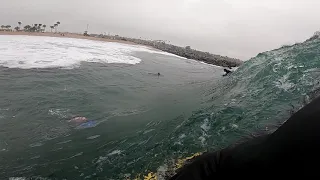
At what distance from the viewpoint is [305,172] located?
141cm

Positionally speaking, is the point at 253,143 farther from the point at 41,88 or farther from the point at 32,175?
the point at 41,88

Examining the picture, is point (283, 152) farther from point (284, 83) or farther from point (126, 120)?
point (284, 83)

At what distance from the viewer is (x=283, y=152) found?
4.73 ft

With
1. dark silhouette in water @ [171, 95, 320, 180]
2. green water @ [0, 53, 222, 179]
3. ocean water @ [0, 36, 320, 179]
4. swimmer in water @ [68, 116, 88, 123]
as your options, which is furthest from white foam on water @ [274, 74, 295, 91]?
dark silhouette in water @ [171, 95, 320, 180]

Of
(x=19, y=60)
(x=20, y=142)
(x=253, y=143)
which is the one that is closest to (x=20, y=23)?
(x=19, y=60)

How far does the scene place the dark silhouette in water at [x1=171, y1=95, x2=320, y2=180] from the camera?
4.50ft

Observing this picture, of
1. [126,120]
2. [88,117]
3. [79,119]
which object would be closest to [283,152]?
[126,120]

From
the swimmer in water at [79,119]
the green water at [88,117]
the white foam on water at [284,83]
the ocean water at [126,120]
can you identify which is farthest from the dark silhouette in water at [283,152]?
the white foam on water at [284,83]

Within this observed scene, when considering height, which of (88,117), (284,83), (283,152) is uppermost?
(283,152)

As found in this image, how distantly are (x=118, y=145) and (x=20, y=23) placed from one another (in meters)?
80.9

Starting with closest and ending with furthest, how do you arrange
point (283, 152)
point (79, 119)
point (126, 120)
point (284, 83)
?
point (283, 152), point (79, 119), point (126, 120), point (284, 83)

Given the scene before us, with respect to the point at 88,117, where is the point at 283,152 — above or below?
above

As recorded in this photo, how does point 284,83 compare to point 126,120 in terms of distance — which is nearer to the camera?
point 126,120

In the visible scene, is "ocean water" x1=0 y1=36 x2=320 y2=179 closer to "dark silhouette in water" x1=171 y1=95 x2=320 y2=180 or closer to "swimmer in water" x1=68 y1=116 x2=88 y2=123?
"swimmer in water" x1=68 y1=116 x2=88 y2=123
